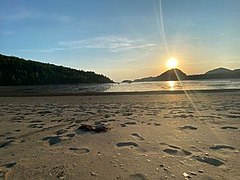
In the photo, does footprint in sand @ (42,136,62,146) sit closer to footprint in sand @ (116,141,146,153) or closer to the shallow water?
footprint in sand @ (116,141,146,153)

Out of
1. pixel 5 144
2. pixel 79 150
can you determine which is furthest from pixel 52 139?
pixel 79 150

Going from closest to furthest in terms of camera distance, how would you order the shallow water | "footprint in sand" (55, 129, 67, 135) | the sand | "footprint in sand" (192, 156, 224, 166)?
the sand < "footprint in sand" (192, 156, 224, 166) < "footprint in sand" (55, 129, 67, 135) < the shallow water

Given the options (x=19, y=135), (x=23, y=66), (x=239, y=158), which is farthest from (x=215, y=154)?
(x=23, y=66)

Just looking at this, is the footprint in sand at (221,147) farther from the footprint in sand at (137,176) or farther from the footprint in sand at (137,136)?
the footprint in sand at (137,176)

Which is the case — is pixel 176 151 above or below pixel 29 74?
below

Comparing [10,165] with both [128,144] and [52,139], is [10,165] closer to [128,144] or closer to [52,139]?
[52,139]

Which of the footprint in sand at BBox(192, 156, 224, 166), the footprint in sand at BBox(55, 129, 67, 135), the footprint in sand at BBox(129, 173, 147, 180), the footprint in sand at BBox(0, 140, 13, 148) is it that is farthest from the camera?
the footprint in sand at BBox(55, 129, 67, 135)

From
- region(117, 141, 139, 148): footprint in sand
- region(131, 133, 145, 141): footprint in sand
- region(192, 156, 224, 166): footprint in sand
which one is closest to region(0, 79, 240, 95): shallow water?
region(131, 133, 145, 141): footprint in sand

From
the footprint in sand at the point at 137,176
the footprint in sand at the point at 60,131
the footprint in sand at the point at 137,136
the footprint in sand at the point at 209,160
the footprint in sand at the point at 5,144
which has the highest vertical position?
the footprint in sand at the point at 137,136

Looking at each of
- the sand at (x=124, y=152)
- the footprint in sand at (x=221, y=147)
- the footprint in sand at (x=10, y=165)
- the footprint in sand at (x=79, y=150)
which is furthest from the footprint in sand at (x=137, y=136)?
the footprint in sand at (x=10, y=165)

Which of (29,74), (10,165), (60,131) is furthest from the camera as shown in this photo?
(29,74)

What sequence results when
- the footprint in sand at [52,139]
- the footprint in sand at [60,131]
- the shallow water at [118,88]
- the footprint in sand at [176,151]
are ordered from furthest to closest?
the shallow water at [118,88] < the footprint in sand at [60,131] < the footprint in sand at [52,139] < the footprint in sand at [176,151]

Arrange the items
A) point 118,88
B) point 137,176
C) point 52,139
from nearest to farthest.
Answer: point 137,176, point 52,139, point 118,88

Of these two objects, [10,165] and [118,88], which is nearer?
[10,165]
